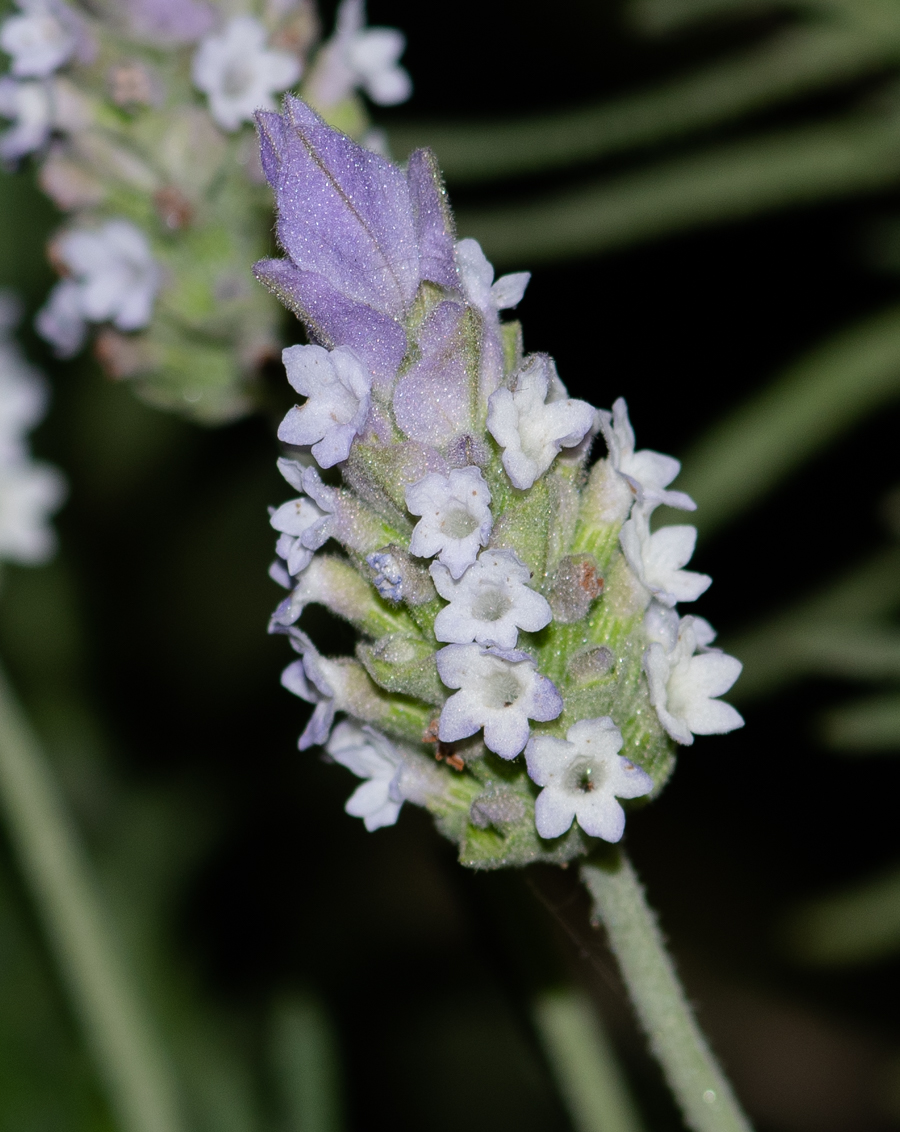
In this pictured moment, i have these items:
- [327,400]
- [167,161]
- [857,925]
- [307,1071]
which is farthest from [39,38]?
[857,925]

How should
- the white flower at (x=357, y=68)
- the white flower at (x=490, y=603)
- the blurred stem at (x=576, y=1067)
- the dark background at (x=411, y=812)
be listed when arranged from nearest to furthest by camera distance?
1. the white flower at (x=490, y=603)
2. the blurred stem at (x=576, y=1067)
3. the white flower at (x=357, y=68)
4. the dark background at (x=411, y=812)

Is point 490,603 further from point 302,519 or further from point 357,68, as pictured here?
point 357,68

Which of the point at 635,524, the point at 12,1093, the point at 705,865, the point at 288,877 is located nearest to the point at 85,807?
the point at 288,877

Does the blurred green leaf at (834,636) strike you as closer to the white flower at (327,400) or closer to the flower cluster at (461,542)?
the flower cluster at (461,542)

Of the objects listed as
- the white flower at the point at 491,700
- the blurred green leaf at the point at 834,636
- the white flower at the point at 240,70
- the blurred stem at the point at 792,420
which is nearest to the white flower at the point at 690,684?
the white flower at the point at 491,700

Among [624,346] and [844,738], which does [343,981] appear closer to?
[844,738]

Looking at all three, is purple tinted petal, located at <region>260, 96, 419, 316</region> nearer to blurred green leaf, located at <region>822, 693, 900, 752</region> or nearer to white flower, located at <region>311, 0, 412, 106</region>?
white flower, located at <region>311, 0, 412, 106</region>
